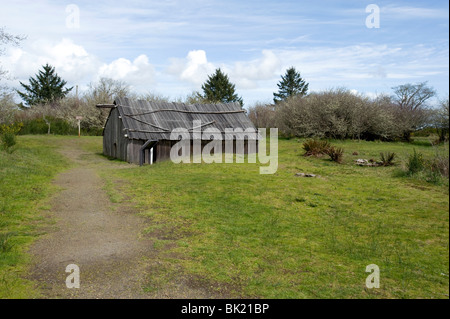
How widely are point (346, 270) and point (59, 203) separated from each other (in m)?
8.91

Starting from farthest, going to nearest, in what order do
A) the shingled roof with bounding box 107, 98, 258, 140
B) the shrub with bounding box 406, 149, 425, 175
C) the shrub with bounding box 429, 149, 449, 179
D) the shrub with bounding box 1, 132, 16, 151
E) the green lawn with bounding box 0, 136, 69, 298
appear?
the shingled roof with bounding box 107, 98, 258, 140 < the shrub with bounding box 1, 132, 16, 151 < the shrub with bounding box 406, 149, 425, 175 < the shrub with bounding box 429, 149, 449, 179 < the green lawn with bounding box 0, 136, 69, 298

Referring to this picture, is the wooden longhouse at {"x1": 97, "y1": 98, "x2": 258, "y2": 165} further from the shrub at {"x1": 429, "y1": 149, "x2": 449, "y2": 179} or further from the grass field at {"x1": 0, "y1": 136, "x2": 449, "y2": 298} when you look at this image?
the shrub at {"x1": 429, "y1": 149, "x2": 449, "y2": 179}

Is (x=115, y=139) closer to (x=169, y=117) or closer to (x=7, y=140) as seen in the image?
(x=169, y=117)

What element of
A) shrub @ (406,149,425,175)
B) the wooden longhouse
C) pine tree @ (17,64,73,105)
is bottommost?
shrub @ (406,149,425,175)

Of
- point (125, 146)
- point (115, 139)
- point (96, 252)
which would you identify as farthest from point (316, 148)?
point (96, 252)

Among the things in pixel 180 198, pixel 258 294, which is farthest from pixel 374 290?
pixel 180 198

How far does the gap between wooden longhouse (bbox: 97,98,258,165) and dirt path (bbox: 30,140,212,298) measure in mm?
10319

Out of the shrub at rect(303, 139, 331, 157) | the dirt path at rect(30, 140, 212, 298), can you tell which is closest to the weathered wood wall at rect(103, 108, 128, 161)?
the dirt path at rect(30, 140, 212, 298)

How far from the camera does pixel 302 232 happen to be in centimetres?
866

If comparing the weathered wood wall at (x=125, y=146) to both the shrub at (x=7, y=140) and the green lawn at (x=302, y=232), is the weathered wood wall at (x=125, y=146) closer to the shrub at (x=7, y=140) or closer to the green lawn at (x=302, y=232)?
the shrub at (x=7, y=140)

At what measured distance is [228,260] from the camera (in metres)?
7.02

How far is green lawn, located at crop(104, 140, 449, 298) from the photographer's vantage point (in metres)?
6.08

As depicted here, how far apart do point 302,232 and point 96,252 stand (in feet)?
15.6
